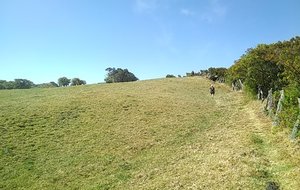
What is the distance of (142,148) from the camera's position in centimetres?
2561

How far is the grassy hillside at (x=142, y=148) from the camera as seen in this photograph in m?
18.4

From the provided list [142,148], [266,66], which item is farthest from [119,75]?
[142,148]

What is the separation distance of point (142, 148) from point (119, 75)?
127816 millimetres

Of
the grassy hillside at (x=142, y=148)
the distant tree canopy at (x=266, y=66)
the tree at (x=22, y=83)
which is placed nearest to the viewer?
the grassy hillside at (x=142, y=148)

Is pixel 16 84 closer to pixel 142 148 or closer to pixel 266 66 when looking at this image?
pixel 266 66

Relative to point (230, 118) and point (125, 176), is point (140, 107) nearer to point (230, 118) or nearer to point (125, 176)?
point (230, 118)

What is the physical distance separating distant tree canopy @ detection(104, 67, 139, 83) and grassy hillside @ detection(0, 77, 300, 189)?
111 m

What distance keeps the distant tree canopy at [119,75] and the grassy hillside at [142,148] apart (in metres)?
111

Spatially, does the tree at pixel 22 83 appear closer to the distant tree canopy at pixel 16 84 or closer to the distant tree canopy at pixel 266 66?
the distant tree canopy at pixel 16 84

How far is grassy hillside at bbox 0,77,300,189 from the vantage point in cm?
1842

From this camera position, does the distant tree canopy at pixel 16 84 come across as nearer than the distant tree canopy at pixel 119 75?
Yes

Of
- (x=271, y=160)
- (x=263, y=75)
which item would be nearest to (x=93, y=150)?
(x=271, y=160)

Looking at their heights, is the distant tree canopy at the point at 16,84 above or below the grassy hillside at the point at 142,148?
above

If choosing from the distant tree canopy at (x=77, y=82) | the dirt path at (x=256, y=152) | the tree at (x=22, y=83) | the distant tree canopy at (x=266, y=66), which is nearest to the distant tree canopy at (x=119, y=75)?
the distant tree canopy at (x=77, y=82)
